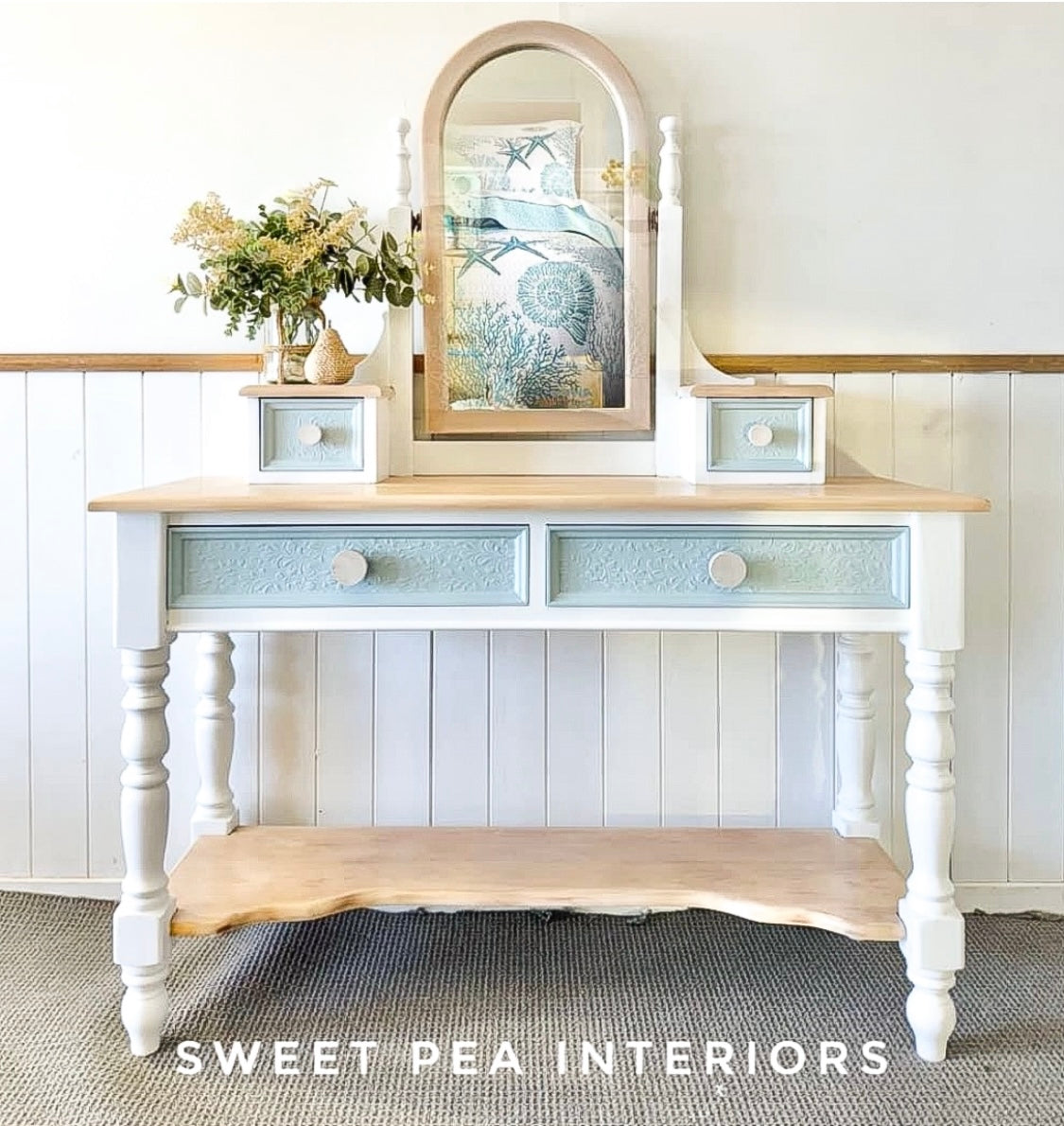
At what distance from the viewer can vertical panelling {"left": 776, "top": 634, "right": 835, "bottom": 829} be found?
1.92 m

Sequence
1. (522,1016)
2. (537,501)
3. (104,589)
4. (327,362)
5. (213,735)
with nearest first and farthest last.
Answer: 1. (537,501)
2. (522,1016)
3. (327,362)
4. (213,735)
5. (104,589)

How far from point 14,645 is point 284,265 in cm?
85

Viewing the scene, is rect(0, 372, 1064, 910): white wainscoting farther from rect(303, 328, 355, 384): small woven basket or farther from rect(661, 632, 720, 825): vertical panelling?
rect(303, 328, 355, 384): small woven basket

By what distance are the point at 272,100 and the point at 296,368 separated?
0.50 m

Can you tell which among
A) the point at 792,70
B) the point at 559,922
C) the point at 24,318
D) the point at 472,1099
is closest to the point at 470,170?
the point at 792,70

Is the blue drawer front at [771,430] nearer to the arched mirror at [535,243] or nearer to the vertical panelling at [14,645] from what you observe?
the arched mirror at [535,243]

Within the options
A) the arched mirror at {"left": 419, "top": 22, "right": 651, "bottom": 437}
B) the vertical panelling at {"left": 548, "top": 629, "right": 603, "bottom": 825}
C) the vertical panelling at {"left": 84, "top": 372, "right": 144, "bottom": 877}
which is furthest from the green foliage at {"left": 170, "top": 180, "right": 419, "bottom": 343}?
the vertical panelling at {"left": 548, "top": 629, "right": 603, "bottom": 825}

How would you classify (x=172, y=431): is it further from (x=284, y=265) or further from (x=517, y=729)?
(x=517, y=729)

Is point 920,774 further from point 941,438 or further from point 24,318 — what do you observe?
point 24,318

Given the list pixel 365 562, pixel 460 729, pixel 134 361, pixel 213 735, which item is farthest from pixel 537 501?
pixel 134 361

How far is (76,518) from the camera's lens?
74.6 inches

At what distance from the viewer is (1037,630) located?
191 centimetres

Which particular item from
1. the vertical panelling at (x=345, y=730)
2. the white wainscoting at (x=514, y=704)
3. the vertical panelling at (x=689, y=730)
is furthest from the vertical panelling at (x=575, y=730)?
the vertical panelling at (x=345, y=730)

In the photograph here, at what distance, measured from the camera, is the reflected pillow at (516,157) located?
70.8 inches
